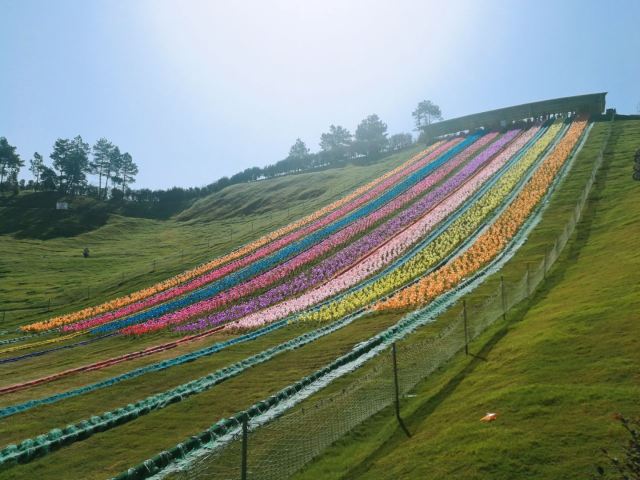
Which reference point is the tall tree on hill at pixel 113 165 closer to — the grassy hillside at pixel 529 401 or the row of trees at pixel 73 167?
the row of trees at pixel 73 167

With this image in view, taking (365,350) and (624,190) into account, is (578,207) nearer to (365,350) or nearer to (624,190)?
(624,190)

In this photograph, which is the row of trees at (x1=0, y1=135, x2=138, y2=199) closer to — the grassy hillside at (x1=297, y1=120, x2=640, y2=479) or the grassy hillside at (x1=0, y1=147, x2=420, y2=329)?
the grassy hillside at (x1=0, y1=147, x2=420, y2=329)

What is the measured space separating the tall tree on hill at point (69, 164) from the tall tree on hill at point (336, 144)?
58466 millimetres

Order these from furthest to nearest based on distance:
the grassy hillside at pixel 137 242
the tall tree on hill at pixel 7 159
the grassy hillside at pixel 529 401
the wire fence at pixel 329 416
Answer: the tall tree on hill at pixel 7 159, the grassy hillside at pixel 137 242, the wire fence at pixel 329 416, the grassy hillside at pixel 529 401

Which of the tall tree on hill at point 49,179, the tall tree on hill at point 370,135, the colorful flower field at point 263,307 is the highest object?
the tall tree on hill at point 370,135

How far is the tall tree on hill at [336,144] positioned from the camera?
133 metres

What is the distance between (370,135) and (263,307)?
108239mm

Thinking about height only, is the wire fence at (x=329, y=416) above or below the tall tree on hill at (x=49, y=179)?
below

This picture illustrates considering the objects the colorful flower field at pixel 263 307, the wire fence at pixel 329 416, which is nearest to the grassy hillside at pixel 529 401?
the wire fence at pixel 329 416

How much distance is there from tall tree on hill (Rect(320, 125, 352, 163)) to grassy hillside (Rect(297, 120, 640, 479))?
373 feet

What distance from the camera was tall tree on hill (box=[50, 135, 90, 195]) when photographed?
386 feet

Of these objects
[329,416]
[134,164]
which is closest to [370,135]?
[134,164]

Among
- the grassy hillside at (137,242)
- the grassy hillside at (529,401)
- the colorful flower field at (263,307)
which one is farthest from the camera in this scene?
the grassy hillside at (137,242)

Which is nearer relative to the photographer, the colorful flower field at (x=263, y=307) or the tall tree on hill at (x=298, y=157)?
the colorful flower field at (x=263, y=307)
